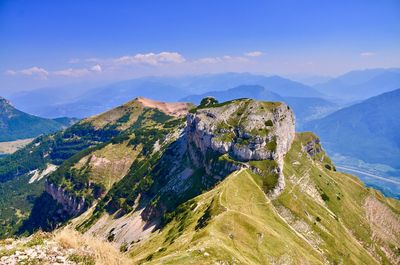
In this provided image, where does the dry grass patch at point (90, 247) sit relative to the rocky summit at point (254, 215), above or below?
above

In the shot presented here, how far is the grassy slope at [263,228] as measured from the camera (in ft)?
259

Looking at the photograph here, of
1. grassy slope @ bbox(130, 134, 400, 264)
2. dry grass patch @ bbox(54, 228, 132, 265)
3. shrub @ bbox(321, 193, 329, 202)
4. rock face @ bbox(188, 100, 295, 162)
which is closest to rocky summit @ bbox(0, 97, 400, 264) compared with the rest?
grassy slope @ bbox(130, 134, 400, 264)

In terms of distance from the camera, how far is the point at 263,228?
102062mm

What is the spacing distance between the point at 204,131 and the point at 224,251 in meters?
131

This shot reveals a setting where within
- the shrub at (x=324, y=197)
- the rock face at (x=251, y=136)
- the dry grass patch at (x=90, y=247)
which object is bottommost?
the shrub at (x=324, y=197)

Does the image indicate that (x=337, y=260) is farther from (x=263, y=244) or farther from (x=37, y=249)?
(x=37, y=249)


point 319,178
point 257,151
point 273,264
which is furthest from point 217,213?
point 319,178

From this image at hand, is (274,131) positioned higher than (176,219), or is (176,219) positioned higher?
(274,131)

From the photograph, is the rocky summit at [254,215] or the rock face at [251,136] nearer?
the rocky summit at [254,215]

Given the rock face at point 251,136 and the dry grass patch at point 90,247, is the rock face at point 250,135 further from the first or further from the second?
the dry grass patch at point 90,247

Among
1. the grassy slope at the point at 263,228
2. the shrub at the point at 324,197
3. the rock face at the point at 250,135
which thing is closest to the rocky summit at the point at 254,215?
the grassy slope at the point at 263,228

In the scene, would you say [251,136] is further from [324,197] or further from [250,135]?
[324,197]

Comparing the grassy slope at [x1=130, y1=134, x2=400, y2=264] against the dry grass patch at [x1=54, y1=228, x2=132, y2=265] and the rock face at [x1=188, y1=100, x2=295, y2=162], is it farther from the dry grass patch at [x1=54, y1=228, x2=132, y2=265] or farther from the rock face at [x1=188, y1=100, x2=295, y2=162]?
the dry grass patch at [x1=54, y1=228, x2=132, y2=265]

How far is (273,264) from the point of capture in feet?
286
